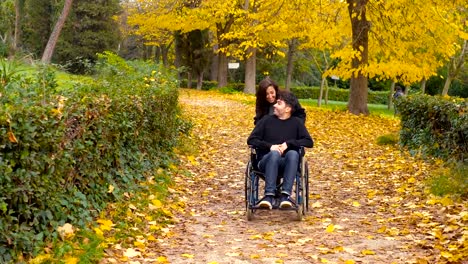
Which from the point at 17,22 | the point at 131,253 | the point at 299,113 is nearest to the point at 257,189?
the point at 299,113

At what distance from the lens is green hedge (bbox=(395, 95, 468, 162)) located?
936cm

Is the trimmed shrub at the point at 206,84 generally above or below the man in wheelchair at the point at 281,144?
below

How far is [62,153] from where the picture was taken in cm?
522

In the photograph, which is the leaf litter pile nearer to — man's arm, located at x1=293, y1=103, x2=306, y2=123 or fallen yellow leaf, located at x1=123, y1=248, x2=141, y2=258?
fallen yellow leaf, located at x1=123, y1=248, x2=141, y2=258

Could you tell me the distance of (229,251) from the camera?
595 centimetres

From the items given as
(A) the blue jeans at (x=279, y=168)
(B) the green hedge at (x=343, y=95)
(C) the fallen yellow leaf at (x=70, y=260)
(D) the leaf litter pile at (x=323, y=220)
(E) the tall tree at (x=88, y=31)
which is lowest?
(B) the green hedge at (x=343, y=95)

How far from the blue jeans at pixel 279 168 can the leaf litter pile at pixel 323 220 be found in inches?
15.0

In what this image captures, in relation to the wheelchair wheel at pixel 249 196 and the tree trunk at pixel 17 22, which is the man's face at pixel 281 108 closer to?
the wheelchair wheel at pixel 249 196

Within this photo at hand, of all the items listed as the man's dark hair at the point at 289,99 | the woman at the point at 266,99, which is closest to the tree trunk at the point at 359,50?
the woman at the point at 266,99

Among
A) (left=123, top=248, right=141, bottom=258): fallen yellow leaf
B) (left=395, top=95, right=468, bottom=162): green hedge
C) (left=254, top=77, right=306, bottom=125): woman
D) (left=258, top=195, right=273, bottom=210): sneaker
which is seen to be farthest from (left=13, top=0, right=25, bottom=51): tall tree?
(left=123, top=248, right=141, bottom=258): fallen yellow leaf

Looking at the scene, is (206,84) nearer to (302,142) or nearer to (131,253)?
(302,142)

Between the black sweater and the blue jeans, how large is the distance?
19 centimetres

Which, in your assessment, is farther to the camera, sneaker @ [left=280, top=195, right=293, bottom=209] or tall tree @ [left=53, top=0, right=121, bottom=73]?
tall tree @ [left=53, top=0, right=121, bottom=73]

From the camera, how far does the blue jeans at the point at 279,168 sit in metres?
7.20
